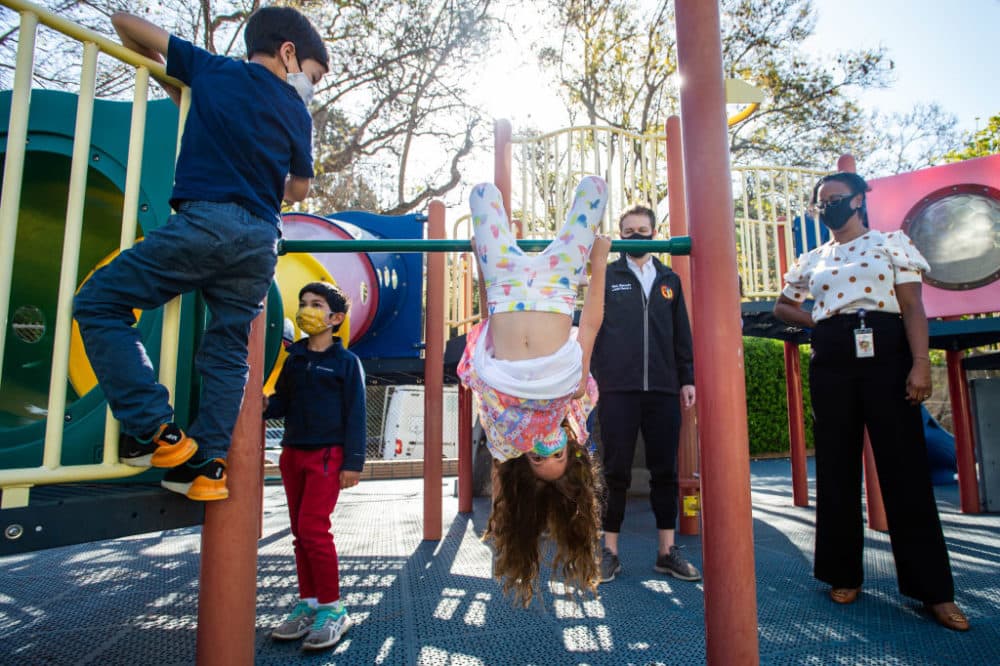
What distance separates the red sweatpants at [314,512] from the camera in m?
2.20

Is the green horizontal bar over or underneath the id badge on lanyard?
over

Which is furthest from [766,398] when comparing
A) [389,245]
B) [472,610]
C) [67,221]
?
[67,221]

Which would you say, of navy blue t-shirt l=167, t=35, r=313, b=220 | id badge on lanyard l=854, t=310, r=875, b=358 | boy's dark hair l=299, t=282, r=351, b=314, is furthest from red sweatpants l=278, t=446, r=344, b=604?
id badge on lanyard l=854, t=310, r=875, b=358

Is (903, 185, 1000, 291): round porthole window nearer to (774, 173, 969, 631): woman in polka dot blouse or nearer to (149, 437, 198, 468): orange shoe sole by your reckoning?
(774, 173, 969, 631): woman in polka dot blouse

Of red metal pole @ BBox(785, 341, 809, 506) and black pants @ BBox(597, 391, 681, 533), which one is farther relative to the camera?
red metal pole @ BBox(785, 341, 809, 506)

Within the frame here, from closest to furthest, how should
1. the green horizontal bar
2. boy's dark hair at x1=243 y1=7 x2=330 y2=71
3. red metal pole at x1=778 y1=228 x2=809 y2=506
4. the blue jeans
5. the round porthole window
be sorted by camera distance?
the blue jeans
boy's dark hair at x1=243 y1=7 x2=330 y2=71
the green horizontal bar
the round porthole window
red metal pole at x1=778 y1=228 x2=809 y2=506

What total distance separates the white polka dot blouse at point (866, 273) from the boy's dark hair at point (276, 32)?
2211mm

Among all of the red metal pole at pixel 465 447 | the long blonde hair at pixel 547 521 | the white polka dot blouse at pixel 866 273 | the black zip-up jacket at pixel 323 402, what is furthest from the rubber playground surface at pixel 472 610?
the white polka dot blouse at pixel 866 273

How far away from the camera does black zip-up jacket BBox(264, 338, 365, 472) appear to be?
2393mm

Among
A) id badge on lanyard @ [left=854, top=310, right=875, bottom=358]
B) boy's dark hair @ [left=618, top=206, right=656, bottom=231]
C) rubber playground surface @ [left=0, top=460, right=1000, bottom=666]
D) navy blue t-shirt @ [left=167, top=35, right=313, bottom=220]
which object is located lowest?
rubber playground surface @ [left=0, top=460, right=1000, bottom=666]

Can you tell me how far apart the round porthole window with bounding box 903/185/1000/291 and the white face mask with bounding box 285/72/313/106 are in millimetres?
4052

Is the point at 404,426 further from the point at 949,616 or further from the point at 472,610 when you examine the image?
the point at 949,616

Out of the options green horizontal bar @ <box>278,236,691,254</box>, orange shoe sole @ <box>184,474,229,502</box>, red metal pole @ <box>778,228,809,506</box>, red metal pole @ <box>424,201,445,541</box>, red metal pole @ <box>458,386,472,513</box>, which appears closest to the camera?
orange shoe sole @ <box>184,474,229,502</box>

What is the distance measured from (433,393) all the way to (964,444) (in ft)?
12.3
